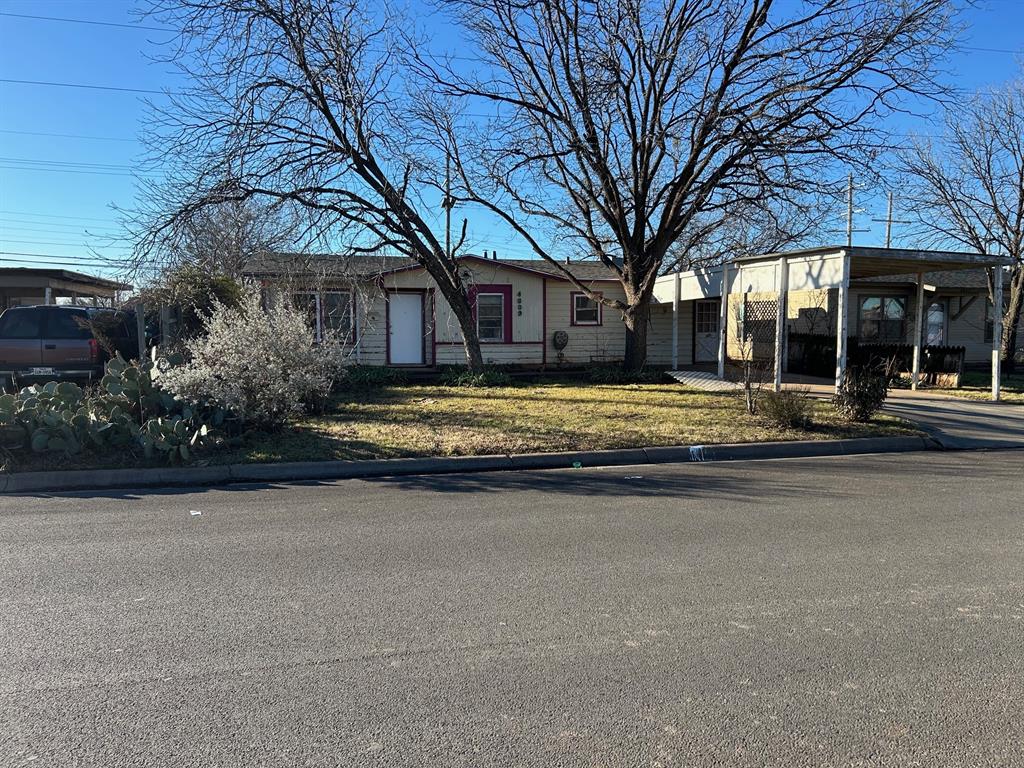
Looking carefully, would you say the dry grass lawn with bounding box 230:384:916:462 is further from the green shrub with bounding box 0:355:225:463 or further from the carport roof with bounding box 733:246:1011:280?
the carport roof with bounding box 733:246:1011:280

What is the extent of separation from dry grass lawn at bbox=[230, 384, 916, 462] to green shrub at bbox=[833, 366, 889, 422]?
0.21m

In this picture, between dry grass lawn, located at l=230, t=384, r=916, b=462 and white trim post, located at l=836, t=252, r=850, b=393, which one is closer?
dry grass lawn, located at l=230, t=384, r=916, b=462

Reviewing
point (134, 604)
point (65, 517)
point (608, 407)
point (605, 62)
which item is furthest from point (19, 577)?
point (605, 62)

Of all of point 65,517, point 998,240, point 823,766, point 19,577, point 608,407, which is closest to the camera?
point 823,766

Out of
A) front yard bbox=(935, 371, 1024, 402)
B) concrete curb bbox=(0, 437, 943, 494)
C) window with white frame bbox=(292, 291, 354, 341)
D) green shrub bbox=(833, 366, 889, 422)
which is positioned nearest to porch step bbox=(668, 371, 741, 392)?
green shrub bbox=(833, 366, 889, 422)

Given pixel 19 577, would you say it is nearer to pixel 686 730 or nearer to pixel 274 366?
pixel 686 730

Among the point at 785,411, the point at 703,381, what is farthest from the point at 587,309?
the point at 785,411

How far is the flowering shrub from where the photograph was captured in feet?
32.1

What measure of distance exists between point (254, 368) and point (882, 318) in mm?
20952

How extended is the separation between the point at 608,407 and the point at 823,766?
10201 mm

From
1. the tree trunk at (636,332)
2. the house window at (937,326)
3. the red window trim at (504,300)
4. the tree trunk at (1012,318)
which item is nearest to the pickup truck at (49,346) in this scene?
the red window trim at (504,300)

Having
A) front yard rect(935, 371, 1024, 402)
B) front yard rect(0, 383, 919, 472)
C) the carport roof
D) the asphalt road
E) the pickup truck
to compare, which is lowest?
the asphalt road

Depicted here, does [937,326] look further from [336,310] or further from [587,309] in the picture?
[336,310]

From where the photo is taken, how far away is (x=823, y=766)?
273cm
